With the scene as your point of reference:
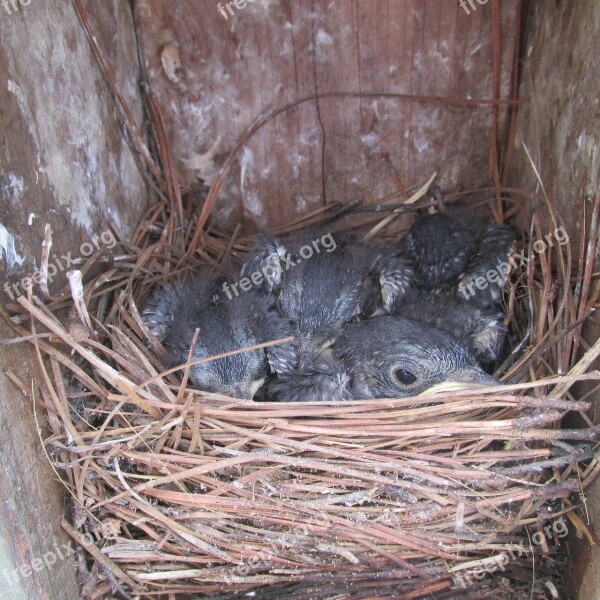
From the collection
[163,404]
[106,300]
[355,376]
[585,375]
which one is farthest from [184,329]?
[585,375]

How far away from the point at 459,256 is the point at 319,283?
472mm

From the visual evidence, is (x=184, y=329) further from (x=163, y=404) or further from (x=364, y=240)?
(x=364, y=240)

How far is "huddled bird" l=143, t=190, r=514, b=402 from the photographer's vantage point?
1.80 meters

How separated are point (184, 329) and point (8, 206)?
2.05 ft

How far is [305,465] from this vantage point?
1.50 m

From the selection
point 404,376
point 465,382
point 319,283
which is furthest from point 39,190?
point 465,382

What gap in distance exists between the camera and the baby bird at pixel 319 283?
1964mm

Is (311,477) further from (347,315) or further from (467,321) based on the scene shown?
(467,321)

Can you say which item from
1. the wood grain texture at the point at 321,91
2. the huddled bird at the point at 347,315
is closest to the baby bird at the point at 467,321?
the huddled bird at the point at 347,315

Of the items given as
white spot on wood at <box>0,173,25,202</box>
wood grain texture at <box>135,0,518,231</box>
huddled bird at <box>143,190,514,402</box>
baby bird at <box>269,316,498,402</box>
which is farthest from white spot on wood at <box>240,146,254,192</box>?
white spot on wood at <box>0,173,25,202</box>

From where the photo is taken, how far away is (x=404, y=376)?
182cm

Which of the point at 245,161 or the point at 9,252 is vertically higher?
the point at 9,252

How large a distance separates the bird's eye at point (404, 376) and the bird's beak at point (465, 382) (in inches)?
2.1

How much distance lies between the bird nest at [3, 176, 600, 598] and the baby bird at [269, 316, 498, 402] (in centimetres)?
15
